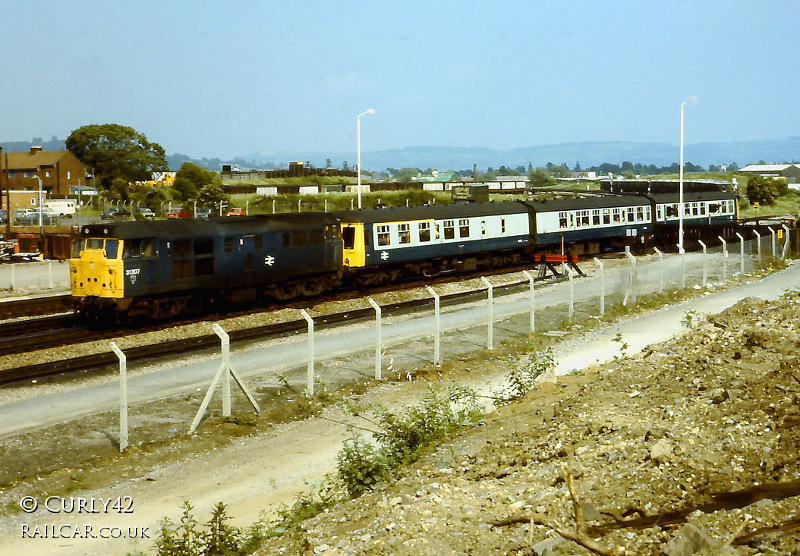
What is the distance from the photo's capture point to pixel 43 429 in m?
14.4

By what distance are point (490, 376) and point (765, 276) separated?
2294 cm

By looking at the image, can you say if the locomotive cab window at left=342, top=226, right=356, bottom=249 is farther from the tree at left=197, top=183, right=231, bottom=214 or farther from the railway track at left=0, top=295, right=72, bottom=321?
the tree at left=197, top=183, right=231, bottom=214

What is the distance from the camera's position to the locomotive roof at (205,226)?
25.5 meters

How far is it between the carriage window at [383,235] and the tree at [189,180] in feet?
169

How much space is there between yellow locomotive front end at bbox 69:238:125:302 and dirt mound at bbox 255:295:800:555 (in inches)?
585

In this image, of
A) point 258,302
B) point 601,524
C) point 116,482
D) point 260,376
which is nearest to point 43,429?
point 116,482

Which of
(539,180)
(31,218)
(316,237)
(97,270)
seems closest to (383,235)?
(316,237)

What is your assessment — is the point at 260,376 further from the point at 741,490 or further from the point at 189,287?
the point at 741,490

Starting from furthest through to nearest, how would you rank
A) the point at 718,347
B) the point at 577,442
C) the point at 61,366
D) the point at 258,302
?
the point at 258,302, the point at 61,366, the point at 718,347, the point at 577,442

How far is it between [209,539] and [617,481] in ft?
14.1

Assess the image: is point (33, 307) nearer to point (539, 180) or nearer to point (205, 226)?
point (205, 226)

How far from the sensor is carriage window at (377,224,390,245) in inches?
1353

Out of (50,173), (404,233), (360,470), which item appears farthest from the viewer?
(50,173)

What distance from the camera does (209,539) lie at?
910cm
